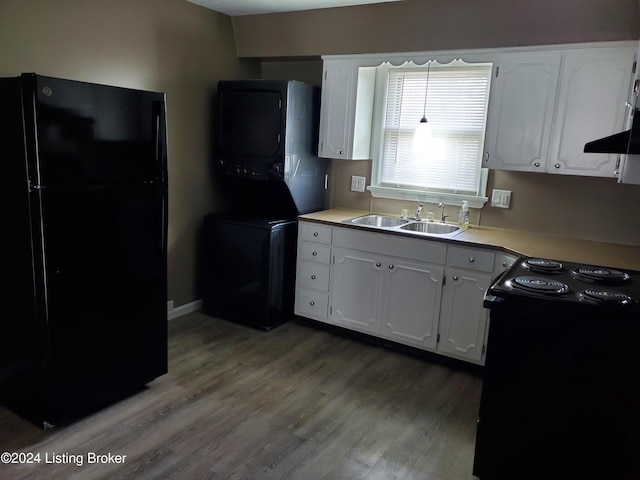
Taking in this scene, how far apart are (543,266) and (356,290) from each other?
4.68ft

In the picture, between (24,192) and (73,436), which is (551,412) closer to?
(73,436)

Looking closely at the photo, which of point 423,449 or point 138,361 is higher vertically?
point 138,361

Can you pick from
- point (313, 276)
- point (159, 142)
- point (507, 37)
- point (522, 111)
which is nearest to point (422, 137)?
point (522, 111)

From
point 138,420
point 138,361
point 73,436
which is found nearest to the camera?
point 73,436

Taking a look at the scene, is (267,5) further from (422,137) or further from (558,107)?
(558,107)

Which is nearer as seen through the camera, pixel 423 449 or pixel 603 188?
pixel 423 449

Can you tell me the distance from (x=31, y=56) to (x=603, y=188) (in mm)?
3483

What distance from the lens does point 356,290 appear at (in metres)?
3.48

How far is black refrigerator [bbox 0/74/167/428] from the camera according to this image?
2.12m

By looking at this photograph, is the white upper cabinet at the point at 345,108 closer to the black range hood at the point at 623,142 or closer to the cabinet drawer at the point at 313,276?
the cabinet drawer at the point at 313,276

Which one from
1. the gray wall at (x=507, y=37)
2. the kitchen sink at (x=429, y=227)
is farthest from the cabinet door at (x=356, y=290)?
the gray wall at (x=507, y=37)

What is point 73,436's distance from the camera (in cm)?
231

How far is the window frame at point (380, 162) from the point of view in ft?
11.1

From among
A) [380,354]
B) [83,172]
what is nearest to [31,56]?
[83,172]
